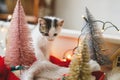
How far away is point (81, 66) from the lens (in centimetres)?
64

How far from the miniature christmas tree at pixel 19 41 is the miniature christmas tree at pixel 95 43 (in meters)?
0.22

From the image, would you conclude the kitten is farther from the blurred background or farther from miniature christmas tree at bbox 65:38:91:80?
the blurred background

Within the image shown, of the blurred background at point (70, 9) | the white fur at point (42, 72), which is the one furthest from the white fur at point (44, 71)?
the blurred background at point (70, 9)

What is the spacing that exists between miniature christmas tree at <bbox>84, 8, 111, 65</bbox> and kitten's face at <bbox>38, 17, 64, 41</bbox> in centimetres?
17

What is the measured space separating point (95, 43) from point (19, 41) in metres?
0.28

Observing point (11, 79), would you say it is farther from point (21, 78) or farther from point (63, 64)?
point (63, 64)

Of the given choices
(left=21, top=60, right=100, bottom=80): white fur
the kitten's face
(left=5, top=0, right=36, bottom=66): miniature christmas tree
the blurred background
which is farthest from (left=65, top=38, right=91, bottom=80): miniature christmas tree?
the blurred background

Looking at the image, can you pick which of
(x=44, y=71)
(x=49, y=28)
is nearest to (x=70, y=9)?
(x=49, y=28)

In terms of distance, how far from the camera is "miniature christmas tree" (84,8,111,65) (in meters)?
0.80

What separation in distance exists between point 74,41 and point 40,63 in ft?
0.86

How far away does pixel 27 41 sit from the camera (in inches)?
28.7

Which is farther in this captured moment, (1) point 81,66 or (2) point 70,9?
(2) point 70,9

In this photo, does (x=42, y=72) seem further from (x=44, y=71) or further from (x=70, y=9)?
(x=70, y=9)

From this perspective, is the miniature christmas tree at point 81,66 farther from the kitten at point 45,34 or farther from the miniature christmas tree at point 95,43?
the kitten at point 45,34
